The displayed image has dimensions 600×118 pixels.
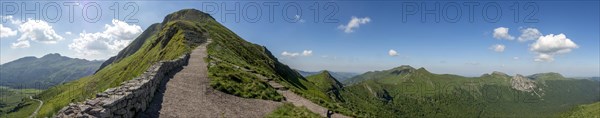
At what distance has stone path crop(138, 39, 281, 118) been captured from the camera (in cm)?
2995

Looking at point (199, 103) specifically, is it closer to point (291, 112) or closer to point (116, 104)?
point (291, 112)

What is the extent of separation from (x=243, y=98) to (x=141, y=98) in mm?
11898

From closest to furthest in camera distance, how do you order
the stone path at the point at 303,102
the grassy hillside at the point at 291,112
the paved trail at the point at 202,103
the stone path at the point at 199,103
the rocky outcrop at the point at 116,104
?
1. the rocky outcrop at the point at 116,104
2. the stone path at the point at 199,103
3. the paved trail at the point at 202,103
4. the grassy hillside at the point at 291,112
5. the stone path at the point at 303,102

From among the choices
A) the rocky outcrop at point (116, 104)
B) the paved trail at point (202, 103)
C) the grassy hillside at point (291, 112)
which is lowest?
the grassy hillside at point (291, 112)

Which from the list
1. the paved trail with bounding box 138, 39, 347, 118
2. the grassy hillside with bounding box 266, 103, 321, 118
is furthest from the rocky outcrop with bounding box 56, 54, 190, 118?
the grassy hillside with bounding box 266, 103, 321, 118

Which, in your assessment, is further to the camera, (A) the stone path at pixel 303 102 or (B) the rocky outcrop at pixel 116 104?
(A) the stone path at pixel 303 102

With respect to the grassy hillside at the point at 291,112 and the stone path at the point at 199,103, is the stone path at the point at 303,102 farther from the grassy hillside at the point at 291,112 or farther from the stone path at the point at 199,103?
the stone path at the point at 199,103

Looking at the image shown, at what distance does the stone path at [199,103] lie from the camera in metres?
30.0

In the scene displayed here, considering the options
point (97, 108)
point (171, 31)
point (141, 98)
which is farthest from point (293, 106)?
point (171, 31)

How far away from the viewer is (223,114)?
3091 cm

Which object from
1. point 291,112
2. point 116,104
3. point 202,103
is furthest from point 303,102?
point 116,104

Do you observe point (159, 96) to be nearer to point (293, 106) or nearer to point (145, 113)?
point (145, 113)

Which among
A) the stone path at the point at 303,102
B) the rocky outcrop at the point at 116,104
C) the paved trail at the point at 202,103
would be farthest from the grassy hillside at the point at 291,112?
the rocky outcrop at the point at 116,104

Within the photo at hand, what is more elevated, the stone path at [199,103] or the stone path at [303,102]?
the stone path at [199,103]
